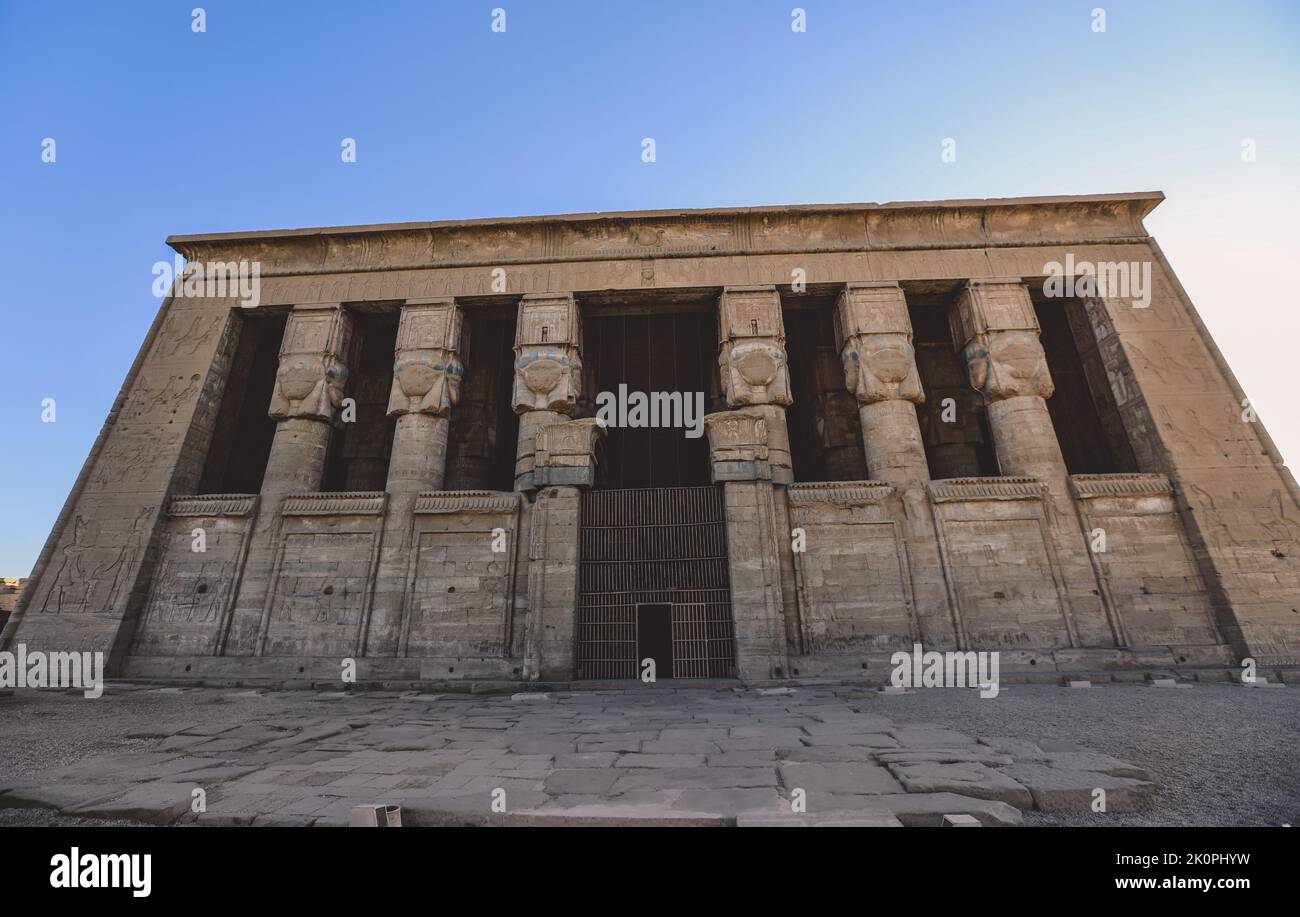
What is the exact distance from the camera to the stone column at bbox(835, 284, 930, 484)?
1138 centimetres

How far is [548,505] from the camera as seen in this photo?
10.7 meters

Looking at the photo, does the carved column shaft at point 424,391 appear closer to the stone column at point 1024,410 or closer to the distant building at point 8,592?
the stone column at point 1024,410

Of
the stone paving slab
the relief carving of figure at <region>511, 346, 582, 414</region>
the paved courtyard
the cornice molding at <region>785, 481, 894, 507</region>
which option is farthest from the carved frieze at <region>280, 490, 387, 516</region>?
the cornice molding at <region>785, 481, 894, 507</region>

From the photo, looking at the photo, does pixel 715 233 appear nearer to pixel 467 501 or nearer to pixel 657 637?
pixel 467 501

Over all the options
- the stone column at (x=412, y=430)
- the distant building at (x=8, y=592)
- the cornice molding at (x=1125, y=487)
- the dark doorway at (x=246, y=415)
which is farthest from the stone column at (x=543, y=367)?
the distant building at (x=8, y=592)

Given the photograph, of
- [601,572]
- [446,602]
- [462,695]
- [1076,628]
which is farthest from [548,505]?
[1076,628]

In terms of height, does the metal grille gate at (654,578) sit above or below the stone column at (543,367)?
below

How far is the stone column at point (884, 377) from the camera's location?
37.3ft

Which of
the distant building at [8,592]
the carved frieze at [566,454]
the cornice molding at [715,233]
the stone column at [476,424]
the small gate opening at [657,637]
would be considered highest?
the cornice molding at [715,233]

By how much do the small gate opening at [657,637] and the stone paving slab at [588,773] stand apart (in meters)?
4.37

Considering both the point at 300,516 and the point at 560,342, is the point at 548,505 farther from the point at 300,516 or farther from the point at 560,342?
the point at 300,516

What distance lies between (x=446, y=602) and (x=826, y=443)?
1014 cm

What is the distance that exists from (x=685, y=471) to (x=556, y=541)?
5.26 metres
